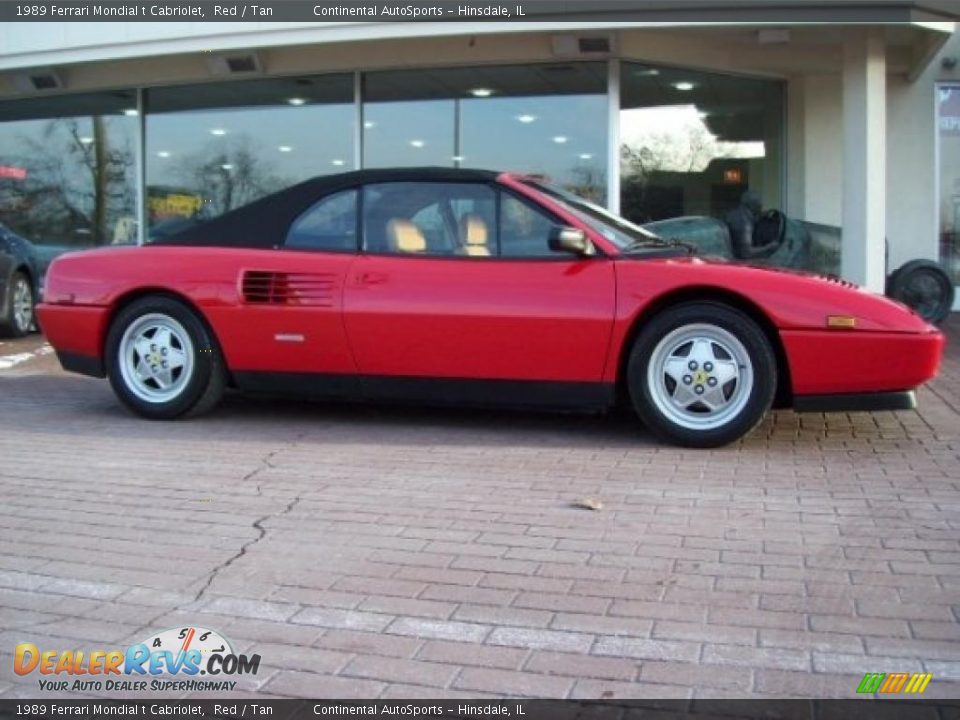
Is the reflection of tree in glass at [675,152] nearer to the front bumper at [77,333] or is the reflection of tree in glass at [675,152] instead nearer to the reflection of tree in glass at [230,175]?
the reflection of tree in glass at [230,175]

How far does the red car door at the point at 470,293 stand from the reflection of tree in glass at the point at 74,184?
8668 millimetres

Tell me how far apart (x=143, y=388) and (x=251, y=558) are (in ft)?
9.33

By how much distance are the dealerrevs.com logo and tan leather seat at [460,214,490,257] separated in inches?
123

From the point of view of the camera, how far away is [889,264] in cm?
1294

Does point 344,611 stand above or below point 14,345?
below

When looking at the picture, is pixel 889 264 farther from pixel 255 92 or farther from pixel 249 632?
pixel 249 632

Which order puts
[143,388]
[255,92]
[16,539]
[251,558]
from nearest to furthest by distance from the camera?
[251,558] < [16,539] < [143,388] < [255,92]

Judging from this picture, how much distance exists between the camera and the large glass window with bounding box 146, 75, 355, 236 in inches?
492

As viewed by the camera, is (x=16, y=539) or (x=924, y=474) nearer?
(x=16, y=539)

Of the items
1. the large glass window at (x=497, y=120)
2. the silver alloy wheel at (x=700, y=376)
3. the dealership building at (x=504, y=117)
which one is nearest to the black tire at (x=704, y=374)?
the silver alloy wheel at (x=700, y=376)

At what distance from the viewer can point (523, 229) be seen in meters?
5.79

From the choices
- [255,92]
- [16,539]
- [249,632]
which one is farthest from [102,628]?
[255,92]

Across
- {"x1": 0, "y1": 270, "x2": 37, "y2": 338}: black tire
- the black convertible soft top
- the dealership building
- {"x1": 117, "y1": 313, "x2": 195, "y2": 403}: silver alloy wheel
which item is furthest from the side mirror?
{"x1": 0, "y1": 270, "x2": 37, "y2": 338}: black tire

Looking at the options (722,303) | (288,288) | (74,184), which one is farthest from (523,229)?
(74,184)
